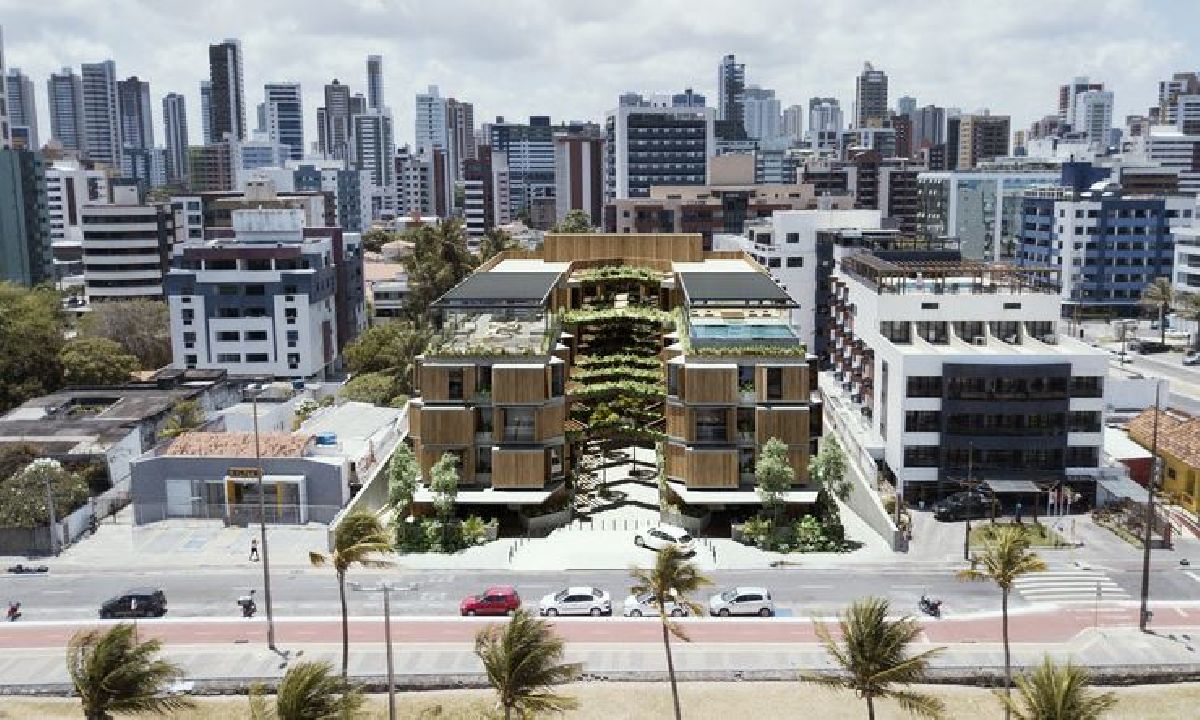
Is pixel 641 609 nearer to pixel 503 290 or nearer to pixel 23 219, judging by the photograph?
pixel 503 290

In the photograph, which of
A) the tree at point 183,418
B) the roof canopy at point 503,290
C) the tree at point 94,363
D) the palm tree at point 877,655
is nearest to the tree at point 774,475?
the roof canopy at point 503,290

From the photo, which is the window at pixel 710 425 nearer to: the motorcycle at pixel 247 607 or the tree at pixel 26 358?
the motorcycle at pixel 247 607

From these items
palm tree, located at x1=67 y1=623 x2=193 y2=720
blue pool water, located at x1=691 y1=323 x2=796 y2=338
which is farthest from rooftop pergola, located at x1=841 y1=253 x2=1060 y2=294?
palm tree, located at x1=67 y1=623 x2=193 y2=720

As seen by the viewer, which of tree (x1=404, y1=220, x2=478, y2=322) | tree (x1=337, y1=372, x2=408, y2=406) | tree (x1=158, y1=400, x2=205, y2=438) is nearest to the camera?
tree (x1=158, y1=400, x2=205, y2=438)

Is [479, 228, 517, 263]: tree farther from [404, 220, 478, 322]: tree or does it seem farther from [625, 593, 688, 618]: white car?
[625, 593, 688, 618]: white car

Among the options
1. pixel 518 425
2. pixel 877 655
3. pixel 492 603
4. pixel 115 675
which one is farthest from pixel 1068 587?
pixel 115 675

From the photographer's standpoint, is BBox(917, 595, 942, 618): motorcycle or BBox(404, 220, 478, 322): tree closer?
BBox(917, 595, 942, 618): motorcycle

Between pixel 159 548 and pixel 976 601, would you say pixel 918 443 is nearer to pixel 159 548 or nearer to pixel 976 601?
pixel 976 601
